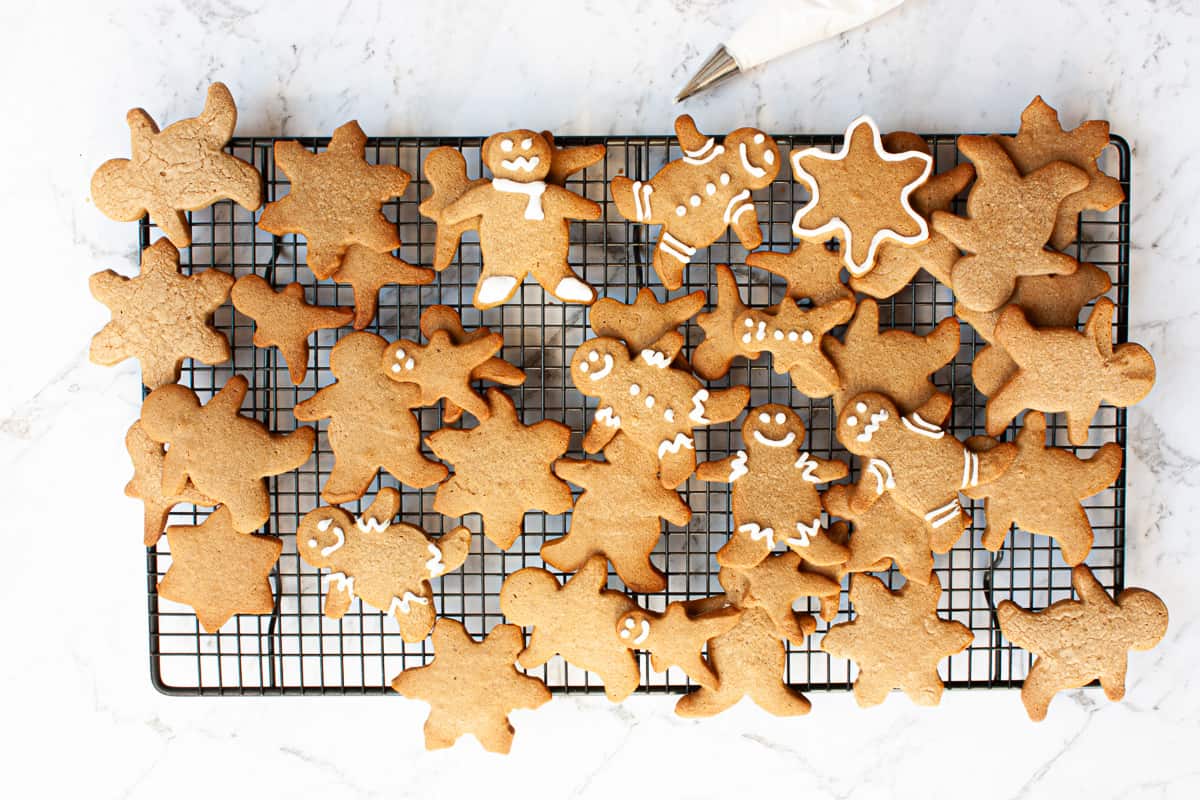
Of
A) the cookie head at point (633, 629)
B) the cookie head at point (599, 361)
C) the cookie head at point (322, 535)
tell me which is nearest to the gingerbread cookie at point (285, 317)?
the cookie head at point (322, 535)

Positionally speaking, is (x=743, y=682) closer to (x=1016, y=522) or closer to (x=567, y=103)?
(x=1016, y=522)

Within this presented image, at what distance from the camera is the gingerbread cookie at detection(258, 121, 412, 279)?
1064mm

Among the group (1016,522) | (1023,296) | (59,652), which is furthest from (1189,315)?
(59,652)

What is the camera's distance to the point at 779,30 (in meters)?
1.11

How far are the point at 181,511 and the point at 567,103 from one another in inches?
29.5

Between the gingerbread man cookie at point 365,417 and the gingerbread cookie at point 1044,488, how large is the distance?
27.3 inches

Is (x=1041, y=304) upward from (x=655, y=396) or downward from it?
upward

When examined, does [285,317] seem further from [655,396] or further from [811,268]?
[811,268]

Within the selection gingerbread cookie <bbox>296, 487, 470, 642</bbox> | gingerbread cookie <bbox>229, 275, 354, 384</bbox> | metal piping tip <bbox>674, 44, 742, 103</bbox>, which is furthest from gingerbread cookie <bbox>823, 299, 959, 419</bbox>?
gingerbread cookie <bbox>229, 275, 354, 384</bbox>

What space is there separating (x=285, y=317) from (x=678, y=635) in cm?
62

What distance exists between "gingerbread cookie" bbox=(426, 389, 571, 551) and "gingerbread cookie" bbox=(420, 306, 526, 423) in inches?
1.0

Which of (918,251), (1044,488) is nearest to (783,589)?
(1044,488)

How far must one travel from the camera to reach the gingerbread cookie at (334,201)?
106 centimetres

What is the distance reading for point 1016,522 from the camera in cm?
107
